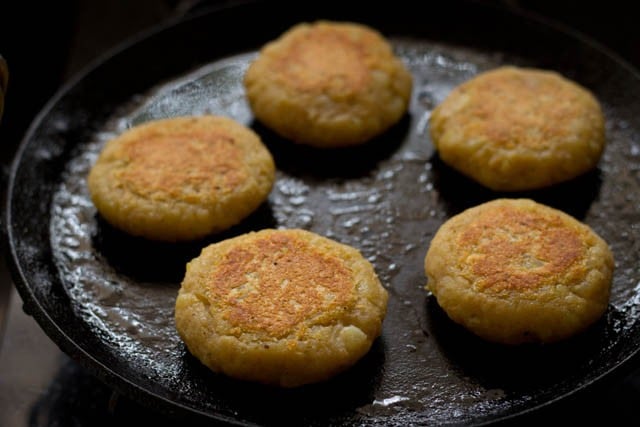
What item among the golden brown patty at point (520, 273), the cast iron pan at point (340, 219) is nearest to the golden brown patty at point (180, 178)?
the cast iron pan at point (340, 219)

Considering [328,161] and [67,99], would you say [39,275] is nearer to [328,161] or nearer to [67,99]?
[67,99]

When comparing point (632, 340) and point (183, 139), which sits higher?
point (183, 139)

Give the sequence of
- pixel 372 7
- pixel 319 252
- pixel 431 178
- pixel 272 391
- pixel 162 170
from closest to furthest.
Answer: pixel 272 391 < pixel 319 252 < pixel 162 170 < pixel 431 178 < pixel 372 7

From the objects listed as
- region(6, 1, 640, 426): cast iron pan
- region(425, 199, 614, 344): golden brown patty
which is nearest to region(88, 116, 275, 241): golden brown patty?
region(6, 1, 640, 426): cast iron pan

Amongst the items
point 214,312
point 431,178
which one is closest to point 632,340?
point 431,178

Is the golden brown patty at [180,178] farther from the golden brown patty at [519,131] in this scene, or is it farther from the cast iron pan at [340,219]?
the golden brown patty at [519,131]

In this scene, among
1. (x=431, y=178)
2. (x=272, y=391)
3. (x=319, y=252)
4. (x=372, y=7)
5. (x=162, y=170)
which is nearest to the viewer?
(x=272, y=391)

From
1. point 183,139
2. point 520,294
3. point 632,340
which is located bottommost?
point 632,340

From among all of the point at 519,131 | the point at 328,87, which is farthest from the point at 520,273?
the point at 328,87

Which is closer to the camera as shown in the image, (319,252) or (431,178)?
(319,252)
